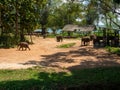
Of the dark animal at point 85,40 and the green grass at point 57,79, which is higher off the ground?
the dark animal at point 85,40

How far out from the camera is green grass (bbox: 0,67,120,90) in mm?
12422

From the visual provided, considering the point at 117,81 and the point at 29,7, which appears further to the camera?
the point at 29,7

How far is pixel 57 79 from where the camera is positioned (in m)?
13.9

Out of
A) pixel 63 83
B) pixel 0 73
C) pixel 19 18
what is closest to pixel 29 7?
pixel 19 18

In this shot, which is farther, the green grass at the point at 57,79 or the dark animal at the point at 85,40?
the dark animal at the point at 85,40

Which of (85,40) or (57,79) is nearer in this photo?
(57,79)

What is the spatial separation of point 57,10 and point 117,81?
7379cm

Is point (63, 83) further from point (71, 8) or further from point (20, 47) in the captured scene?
point (71, 8)

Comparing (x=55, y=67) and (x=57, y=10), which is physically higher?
(x=57, y=10)

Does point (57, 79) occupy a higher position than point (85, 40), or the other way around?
point (85, 40)

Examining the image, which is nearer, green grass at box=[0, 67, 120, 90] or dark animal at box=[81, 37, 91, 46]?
green grass at box=[0, 67, 120, 90]

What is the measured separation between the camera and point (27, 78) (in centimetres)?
1413

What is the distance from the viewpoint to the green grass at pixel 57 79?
1242 cm

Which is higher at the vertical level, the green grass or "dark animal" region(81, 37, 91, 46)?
"dark animal" region(81, 37, 91, 46)
